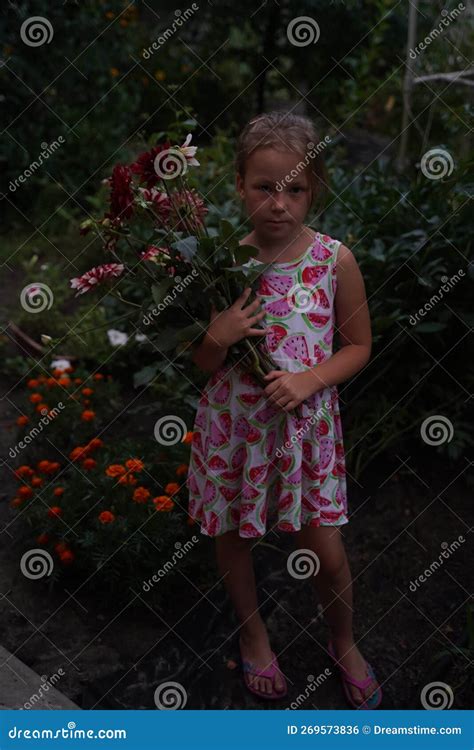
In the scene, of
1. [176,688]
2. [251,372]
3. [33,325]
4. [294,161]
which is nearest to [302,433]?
[251,372]

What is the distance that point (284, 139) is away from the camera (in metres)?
1.97

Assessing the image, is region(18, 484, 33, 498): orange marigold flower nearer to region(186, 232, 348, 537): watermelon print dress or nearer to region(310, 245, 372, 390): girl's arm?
region(186, 232, 348, 537): watermelon print dress

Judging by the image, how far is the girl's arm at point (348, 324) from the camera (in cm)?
205

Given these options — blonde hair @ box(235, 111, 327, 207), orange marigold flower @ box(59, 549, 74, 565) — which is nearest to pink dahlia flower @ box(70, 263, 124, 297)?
blonde hair @ box(235, 111, 327, 207)

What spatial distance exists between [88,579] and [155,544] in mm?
235

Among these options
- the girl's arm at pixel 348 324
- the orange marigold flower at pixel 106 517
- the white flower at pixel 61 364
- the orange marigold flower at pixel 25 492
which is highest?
the girl's arm at pixel 348 324

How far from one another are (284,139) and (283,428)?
0.67 meters

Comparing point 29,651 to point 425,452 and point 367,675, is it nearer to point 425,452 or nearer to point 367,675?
point 367,675

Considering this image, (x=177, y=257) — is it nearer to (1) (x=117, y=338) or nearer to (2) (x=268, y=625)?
(2) (x=268, y=625)

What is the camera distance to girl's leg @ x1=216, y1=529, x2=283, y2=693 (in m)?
2.29

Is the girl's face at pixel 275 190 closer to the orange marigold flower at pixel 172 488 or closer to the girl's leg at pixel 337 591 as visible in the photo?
the girl's leg at pixel 337 591

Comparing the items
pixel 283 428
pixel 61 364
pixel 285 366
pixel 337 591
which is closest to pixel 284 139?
pixel 285 366

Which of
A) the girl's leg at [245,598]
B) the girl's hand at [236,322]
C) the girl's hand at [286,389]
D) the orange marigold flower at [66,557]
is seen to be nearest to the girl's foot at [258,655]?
the girl's leg at [245,598]

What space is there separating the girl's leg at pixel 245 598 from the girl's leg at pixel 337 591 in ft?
0.53
